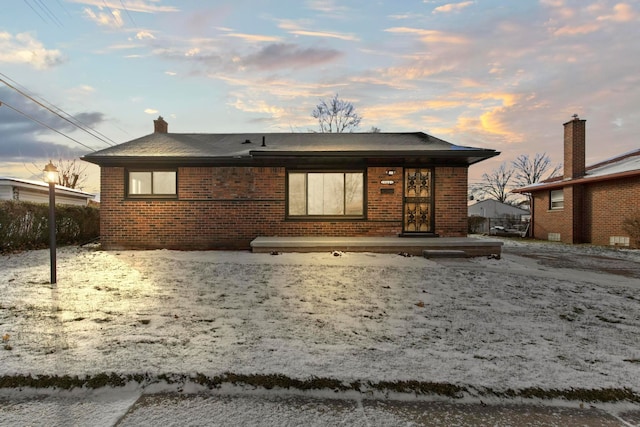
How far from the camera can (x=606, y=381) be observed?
8.12 feet

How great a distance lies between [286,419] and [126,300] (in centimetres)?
339

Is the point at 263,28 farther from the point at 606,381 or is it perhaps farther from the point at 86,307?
the point at 606,381

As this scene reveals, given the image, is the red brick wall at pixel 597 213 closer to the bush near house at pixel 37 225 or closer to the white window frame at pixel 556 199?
the white window frame at pixel 556 199

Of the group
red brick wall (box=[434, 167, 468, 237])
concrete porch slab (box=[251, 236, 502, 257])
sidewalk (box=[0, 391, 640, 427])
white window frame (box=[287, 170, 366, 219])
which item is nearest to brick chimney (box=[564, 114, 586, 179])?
red brick wall (box=[434, 167, 468, 237])

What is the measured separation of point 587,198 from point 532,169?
4769cm

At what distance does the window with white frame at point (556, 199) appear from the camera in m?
16.8

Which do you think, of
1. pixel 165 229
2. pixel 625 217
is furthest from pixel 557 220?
pixel 165 229

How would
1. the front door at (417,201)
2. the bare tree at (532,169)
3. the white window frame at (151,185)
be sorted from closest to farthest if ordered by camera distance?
the white window frame at (151,185), the front door at (417,201), the bare tree at (532,169)

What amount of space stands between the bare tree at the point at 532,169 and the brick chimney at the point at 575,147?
147 ft

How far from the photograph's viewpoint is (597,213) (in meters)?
14.9

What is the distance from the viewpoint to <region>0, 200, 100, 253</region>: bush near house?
8867 millimetres

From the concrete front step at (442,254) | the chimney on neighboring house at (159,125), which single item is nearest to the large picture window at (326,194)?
the concrete front step at (442,254)

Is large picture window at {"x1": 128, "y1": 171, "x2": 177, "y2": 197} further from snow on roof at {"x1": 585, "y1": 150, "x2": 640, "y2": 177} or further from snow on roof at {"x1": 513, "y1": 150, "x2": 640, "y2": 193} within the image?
snow on roof at {"x1": 585, "y1": 150, "x2": 640, "y2": 177}

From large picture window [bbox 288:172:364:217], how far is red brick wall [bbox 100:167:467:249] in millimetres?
297
